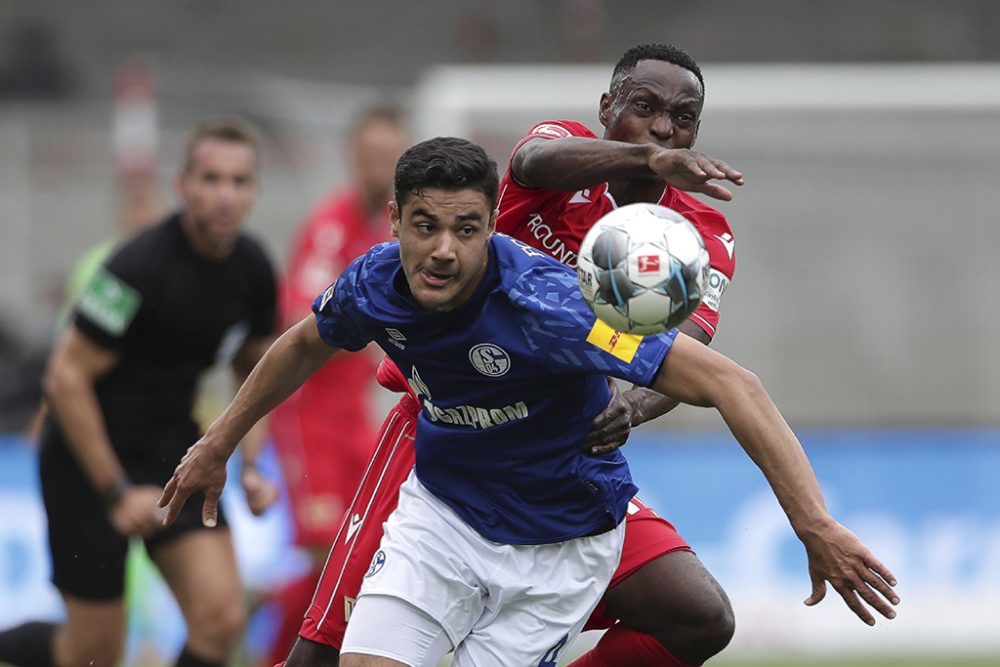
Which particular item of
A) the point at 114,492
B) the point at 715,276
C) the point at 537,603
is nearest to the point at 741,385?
the point at 715,276

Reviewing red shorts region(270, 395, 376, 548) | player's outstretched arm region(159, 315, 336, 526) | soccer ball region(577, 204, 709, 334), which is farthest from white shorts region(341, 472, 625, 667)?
red shorts region(270, 395, 376, 548)

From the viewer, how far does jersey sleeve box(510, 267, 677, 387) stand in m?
4.48

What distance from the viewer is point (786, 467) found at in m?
4.40

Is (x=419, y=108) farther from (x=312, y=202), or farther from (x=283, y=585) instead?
(x=283, y=585)

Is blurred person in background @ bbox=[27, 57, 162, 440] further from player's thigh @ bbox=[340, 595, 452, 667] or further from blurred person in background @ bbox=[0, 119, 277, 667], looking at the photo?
player's thigh @ bbox=[340, 595, 452, 667]

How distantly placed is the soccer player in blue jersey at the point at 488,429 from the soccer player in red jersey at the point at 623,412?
21cm

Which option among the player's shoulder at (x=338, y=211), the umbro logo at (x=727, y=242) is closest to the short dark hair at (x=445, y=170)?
the umbro logo at (x=727, y=242)

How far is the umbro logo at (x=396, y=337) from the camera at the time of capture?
4875 mm

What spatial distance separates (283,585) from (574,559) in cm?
434

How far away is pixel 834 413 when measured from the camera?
12547 millimetres

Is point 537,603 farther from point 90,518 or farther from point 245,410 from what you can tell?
point 90,518

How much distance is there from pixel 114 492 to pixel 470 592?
2341 mm

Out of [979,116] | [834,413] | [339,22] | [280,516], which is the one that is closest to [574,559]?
[280,516]

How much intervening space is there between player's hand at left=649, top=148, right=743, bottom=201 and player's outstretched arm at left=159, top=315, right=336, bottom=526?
1.29 m
